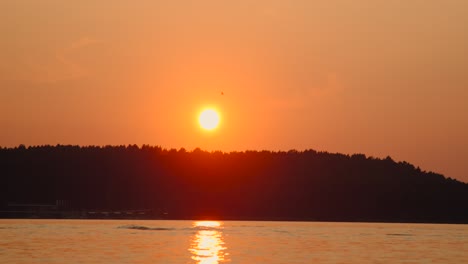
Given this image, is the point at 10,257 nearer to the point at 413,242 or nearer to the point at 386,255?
the point at 386,255

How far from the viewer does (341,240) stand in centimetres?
12719

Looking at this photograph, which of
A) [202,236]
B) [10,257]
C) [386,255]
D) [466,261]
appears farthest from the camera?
[202,236]

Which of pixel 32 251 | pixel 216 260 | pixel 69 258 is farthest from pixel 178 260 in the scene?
pixel 32 251

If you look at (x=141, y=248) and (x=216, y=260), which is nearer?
(x=216, y=260)

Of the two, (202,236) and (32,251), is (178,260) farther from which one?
(202,236)

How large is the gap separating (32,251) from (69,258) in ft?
29.2

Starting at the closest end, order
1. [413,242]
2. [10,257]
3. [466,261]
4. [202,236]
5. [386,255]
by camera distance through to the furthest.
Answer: [10,257] → [466,261] → [386,255] → [413,242] → [202,236]

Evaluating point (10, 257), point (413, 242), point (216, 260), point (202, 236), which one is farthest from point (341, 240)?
point (10, 257)

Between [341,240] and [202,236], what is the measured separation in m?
20.0

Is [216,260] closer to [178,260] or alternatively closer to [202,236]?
[178,260]

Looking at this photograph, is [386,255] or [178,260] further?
[386,255]

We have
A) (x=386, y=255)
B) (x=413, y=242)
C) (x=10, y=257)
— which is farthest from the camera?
(x=413, y=242)

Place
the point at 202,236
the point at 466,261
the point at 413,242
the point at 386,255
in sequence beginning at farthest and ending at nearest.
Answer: the point at 202,236 < the point at 413,242 < the point at 386,255 < the point at 466,261

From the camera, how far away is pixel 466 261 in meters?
93.4
